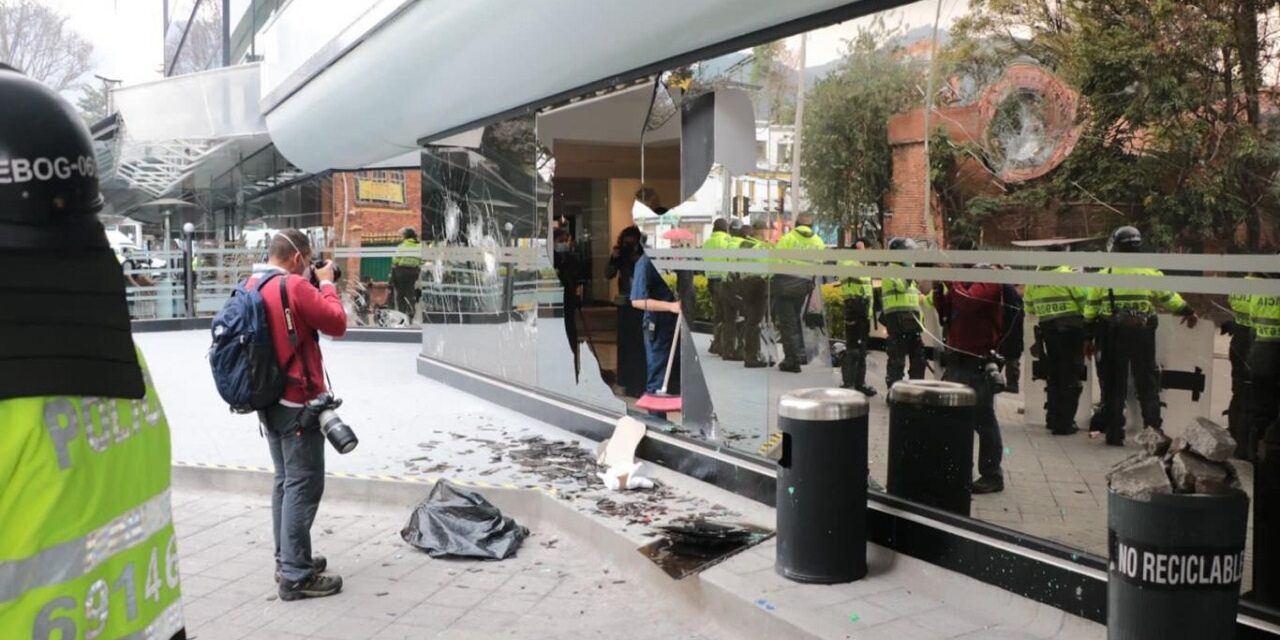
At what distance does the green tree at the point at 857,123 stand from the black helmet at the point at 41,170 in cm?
397

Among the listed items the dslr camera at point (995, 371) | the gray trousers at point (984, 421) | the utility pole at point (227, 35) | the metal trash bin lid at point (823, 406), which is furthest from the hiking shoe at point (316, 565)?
the utility pole at point (227, 35)

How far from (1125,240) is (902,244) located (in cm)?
121

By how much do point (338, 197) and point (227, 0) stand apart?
6393 mm

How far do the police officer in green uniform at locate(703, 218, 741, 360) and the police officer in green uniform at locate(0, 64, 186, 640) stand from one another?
484cm

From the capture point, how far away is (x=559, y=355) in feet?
A: 28.8

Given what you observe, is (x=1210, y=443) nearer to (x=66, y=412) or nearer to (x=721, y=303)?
(x=66, y=412)

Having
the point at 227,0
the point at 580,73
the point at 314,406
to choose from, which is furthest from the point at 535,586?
the point at 227,0

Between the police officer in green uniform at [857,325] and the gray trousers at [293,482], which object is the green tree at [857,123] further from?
the gray trousers at [293,482]

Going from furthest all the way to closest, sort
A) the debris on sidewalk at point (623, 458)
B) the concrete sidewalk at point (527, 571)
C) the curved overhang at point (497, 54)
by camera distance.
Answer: the debris on sidewalk at point (623, 458) < the curved overhang at point (497, 54) < the concrete sidewalk at point (527, 571)

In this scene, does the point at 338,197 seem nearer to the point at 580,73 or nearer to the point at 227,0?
the point at 227,0

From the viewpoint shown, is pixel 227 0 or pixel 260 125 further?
pixel 227 0

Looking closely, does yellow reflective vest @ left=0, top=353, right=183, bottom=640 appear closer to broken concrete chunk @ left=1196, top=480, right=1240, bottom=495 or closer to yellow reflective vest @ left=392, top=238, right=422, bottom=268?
broken concrete chunk @ left=1196, top=480, right=1240, bottom=495

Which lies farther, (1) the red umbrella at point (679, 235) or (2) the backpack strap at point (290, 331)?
(1) the red umbrella at point (679, 235)

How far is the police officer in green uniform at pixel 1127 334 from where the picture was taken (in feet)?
12.7
